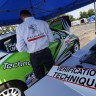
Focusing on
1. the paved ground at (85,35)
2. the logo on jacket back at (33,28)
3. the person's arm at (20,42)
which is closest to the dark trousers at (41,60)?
the person's arm at (20,42)

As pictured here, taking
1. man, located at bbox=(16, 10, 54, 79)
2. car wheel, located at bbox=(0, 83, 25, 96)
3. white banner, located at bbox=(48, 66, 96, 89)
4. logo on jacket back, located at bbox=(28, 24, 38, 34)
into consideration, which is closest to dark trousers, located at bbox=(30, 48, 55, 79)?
man, located at bbox=(16, 10, 54, 79)

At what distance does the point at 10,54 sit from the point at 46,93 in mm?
2371

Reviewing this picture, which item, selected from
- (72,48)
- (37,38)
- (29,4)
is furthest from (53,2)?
(37,38)

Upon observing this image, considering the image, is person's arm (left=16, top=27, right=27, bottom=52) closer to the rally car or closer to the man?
the man

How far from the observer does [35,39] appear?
4.00 m

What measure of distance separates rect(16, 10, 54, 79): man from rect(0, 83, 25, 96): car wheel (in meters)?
0.78

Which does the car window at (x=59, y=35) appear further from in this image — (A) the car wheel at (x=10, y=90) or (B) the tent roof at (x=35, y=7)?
(A) the car wheel at (x=10, y=90)

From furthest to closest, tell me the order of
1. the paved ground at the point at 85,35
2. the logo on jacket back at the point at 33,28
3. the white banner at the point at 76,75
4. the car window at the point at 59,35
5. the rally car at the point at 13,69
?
the paved ground at the point at 85,35 < the car window at the point at 59,35 < the rally car at the point at 13,69 < the logo on jacket back at the point at 33,28 < the white banner at the point at 76,75

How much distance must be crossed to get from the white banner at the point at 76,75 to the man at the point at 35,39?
104 cm

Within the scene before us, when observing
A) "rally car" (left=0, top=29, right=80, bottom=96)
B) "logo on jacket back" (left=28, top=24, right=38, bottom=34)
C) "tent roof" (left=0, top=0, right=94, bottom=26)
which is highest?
"tent roof" (left=0, top=0, right=94, bottom=26)

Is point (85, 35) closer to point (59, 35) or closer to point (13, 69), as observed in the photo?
point (59, 35)

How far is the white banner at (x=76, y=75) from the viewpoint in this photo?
2.55 meters

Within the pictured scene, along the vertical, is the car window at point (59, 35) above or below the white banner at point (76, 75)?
below

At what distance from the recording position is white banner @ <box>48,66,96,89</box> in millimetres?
2547
